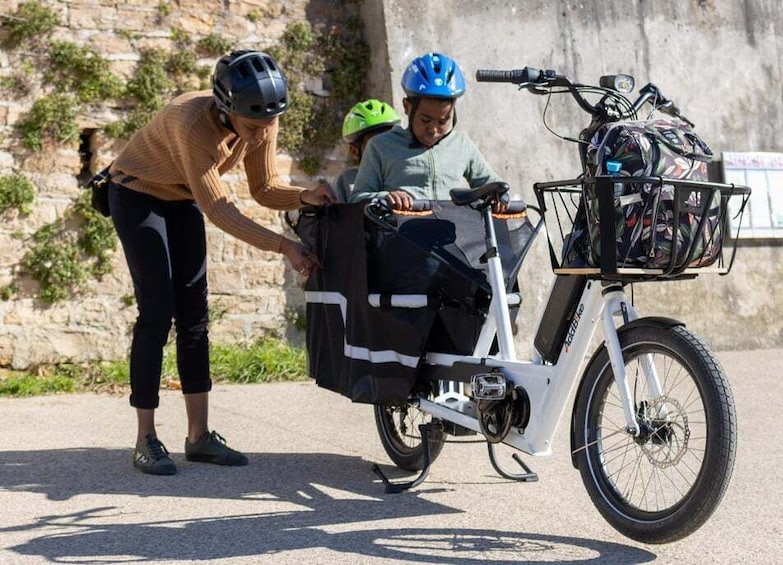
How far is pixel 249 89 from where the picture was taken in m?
4.24

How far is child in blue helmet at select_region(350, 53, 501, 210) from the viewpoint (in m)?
4.47

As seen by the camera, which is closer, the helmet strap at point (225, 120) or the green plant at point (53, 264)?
the helmet strap at point (225, 120)

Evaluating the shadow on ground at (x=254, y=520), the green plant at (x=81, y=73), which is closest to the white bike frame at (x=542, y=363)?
the shadow on ground at (x=254, y=520)

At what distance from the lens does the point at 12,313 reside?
7156 millimetres

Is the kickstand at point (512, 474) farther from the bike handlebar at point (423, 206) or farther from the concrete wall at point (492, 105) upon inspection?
the concrete wall at point (492, 105)

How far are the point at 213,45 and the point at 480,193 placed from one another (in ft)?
14.3

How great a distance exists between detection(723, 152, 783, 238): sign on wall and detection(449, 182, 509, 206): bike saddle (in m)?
5.16

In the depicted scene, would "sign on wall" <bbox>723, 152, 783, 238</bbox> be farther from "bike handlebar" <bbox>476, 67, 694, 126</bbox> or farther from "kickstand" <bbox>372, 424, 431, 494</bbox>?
"kickstand" <bbox>372, 424, 431, 494</bbox>

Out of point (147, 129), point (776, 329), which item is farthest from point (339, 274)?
point (776, 329)

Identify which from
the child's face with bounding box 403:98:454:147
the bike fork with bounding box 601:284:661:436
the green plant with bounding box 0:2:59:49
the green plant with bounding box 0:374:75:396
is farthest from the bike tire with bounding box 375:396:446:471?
the green plant with bounding box 0:2:59:49

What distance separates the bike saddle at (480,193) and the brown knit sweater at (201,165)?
0.79m

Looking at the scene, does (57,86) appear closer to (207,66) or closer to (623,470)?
(207,66)

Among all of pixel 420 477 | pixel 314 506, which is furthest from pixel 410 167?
pixel 314 506

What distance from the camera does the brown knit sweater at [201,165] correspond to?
439cm
